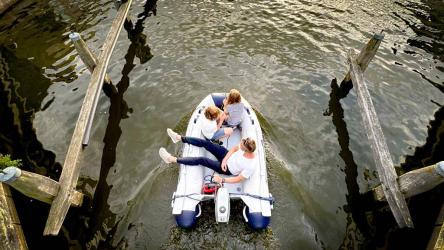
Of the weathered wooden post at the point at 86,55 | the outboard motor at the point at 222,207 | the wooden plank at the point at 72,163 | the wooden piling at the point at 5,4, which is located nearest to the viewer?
the wooden plank at the point at 72,163

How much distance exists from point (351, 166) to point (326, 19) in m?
8.30

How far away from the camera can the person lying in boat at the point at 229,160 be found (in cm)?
635

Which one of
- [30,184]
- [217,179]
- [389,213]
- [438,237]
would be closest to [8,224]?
[30,184]

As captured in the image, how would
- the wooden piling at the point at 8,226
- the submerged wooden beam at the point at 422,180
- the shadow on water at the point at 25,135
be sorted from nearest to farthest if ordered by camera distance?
the wooden piling at the point at 8,226 < the submerged wooden beam at the point at 422,180 < the shadow on water at the point at 25,135

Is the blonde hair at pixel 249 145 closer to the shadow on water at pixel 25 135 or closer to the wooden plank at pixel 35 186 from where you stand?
the wooden plank at pixel 35 186

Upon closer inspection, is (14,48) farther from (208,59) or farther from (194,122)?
(194,122)

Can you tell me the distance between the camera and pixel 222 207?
6125mm

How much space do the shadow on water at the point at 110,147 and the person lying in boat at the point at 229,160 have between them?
2071 mm

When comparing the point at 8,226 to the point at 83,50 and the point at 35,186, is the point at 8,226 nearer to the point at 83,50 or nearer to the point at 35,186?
the point at 35,186

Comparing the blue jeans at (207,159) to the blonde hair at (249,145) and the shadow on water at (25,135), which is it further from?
the shadow on water at (25,135)

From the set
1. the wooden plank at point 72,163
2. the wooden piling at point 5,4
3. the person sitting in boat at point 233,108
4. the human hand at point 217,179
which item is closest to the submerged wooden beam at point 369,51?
the person sitting in boat at point 233,108

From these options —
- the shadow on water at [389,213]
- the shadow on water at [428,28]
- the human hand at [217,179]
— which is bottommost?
the shadow on water at [389,213]

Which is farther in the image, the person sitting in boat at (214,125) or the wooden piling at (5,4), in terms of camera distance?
the wooden piling at (5,4)

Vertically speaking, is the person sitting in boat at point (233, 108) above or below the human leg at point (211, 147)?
above
